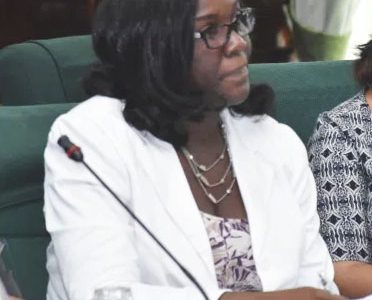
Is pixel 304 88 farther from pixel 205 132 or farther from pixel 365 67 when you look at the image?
pixel 205 132

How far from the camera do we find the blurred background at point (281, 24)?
3211 mm

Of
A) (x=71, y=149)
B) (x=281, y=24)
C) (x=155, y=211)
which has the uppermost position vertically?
(x=71, y=149)

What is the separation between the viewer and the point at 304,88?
2104 millimetres

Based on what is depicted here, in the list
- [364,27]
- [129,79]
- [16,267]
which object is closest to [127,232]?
[129,79]

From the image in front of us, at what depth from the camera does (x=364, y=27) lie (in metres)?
3.25

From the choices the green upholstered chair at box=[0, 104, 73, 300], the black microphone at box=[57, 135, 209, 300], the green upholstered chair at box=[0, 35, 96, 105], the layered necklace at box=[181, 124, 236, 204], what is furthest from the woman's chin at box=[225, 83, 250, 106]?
the green upholstered chair at box=[0, 35, 96, 105]

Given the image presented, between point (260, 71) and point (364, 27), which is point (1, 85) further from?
point (364, 27)

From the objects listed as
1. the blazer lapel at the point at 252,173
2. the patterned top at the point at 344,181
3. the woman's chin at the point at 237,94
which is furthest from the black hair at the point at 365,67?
the woman's chin at the point at 237,94

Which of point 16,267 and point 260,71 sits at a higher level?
point 260,71

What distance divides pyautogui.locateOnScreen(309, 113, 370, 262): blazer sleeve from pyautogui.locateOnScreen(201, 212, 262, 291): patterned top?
0.28 m

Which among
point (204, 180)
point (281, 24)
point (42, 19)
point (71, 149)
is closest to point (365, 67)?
point (204, 180)

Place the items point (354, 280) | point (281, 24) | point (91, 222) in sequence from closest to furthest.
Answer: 1. point (91, 222)
2. point (354, 280)
3. point (281, 24)

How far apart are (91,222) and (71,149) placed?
0.38ft

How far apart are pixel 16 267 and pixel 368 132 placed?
2.47ft
